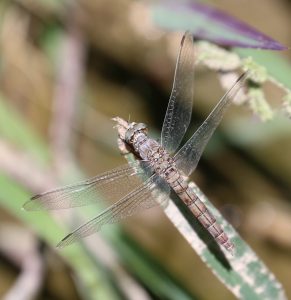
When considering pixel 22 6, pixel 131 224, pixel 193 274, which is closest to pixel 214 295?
pixel 193 274

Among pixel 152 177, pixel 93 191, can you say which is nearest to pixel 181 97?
pixel 152 177

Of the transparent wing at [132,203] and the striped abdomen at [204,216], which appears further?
the transparent wing at [132,203]

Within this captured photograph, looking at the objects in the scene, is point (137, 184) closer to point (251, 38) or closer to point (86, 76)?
point (251, 38)

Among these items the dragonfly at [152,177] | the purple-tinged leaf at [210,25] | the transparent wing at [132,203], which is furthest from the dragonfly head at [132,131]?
the purple-tinged leaf at [210,25]

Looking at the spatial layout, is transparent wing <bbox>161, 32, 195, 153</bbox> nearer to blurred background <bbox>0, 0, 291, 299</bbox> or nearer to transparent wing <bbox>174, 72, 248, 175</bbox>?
transparent wing <bbox>174, 72, 248, 175</bbox>

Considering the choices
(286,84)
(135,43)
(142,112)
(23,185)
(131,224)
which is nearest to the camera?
(286,84)

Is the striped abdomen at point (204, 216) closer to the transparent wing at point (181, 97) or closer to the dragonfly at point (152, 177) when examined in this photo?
the dragonfly at point (152, 177)
